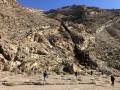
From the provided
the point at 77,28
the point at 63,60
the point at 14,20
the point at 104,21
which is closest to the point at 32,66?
the point at 63,60

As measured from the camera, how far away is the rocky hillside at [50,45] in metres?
54.5

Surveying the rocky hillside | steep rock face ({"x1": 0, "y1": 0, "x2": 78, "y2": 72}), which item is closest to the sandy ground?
steep rock face ({"x1": 0, "y1": 0, "x2": 78, "y2": 72})

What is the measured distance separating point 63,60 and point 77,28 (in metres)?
15.8

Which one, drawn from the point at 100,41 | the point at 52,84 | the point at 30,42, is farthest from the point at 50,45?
the point at 52,84

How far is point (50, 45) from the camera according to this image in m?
63.7

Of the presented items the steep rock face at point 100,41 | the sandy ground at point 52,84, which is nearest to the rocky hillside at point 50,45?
the steep rock face at point 100,41

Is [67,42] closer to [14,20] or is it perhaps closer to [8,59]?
[14,20]

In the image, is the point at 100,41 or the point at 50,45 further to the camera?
the point at 100,41

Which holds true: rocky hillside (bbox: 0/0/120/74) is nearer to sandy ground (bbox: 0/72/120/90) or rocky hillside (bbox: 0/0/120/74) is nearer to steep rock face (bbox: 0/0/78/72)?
steep rock face (bbox: 0/0/78/72)

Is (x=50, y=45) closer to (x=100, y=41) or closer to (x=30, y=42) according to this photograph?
(x=30, y=42)

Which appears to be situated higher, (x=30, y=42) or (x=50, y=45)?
(x=30, y=42)

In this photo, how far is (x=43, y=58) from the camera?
57.3m

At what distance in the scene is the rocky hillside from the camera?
54.5 m

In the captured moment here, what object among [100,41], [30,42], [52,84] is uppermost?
[100,41]
